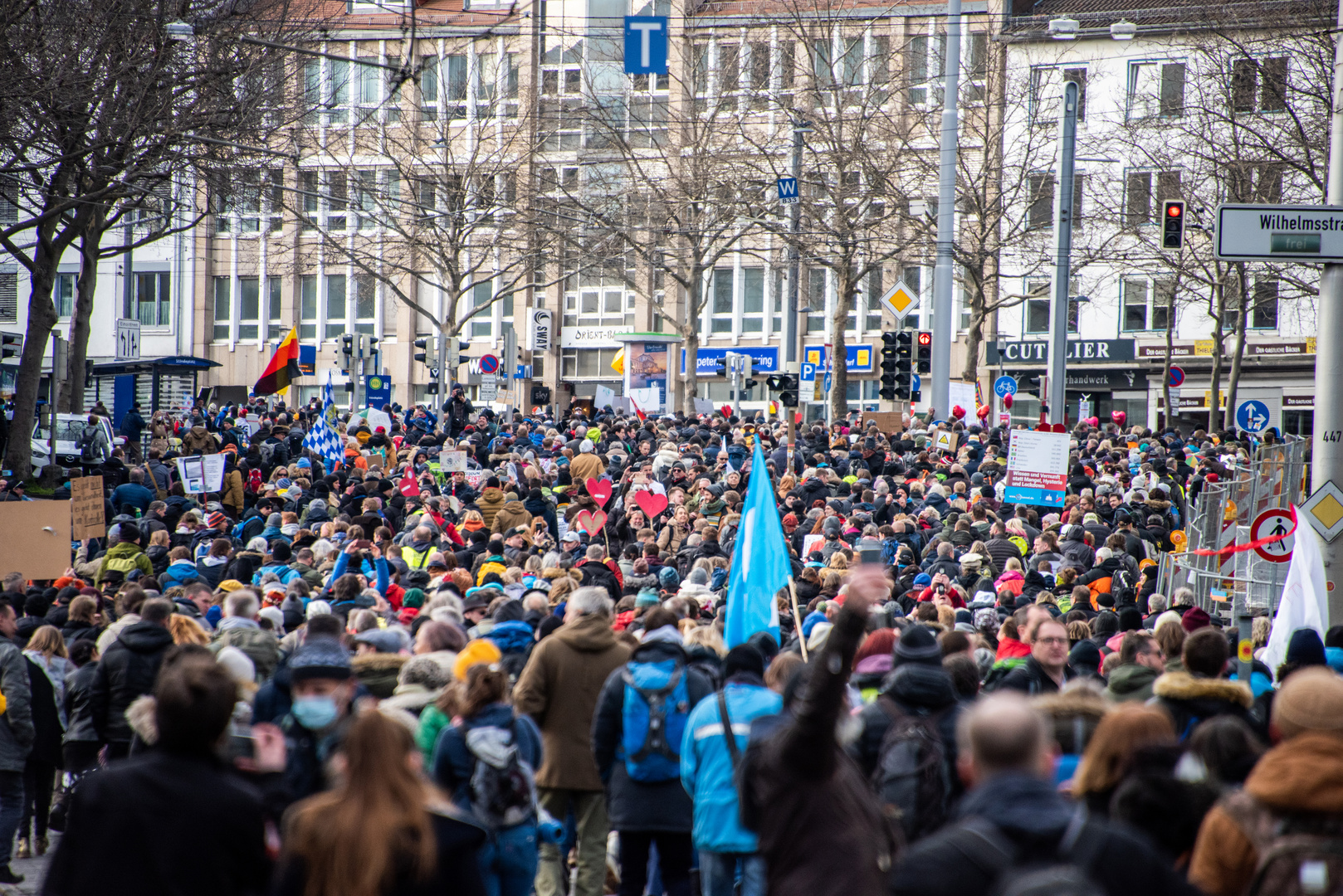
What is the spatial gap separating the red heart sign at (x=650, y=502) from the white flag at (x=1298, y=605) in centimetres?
877

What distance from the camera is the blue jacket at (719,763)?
5887 mm

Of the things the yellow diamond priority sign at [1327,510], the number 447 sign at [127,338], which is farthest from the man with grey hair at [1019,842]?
the number 447 sign at [127,338]

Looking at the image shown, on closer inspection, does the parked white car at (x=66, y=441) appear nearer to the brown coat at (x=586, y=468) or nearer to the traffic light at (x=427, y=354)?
the brown coat at (x=586, y=468)

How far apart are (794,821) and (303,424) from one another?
26.9m

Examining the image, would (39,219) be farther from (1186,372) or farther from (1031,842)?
(1186,372)

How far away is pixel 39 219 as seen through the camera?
67.1ft

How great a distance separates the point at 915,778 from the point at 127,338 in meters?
35.5

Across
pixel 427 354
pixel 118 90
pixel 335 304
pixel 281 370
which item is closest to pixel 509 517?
pixel 118 90

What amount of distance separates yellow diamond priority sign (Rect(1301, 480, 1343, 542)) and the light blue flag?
5423 mm

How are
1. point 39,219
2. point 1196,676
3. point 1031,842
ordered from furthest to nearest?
point 39,219
point 1196,676
point 1031,842

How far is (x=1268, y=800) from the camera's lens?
12.8 ft

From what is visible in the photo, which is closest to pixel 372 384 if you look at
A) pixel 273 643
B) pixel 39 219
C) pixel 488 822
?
pixel 39 219

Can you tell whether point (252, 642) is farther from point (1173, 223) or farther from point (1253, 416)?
point (1253, 416)

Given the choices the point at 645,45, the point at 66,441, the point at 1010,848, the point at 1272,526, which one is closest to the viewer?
the point at 1010,848
